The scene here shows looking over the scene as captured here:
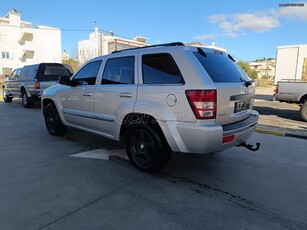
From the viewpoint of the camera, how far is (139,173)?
3850 mm

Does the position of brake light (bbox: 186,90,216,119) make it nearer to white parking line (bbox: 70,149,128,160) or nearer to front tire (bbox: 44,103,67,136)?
white parking line (bbox: 70,149,128,160)

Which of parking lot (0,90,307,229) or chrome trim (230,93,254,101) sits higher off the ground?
chrome trim (230,93,254,101)

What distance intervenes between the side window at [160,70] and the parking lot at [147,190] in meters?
1.45

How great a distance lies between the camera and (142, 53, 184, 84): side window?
339 cm

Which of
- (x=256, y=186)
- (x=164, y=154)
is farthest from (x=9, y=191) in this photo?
(x=256, y=186)

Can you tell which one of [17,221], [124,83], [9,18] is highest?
[9,18]

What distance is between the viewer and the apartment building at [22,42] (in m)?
43.3

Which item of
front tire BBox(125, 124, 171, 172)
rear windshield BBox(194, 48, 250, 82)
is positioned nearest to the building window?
front tire BBox(125, 124, 171, 172)

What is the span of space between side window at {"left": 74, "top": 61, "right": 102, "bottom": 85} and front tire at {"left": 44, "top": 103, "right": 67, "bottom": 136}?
130 centimetres

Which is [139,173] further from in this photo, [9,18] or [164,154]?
[9,18]

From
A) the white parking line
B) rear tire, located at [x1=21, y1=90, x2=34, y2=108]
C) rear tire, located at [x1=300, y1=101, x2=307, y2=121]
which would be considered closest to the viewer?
the white parking line

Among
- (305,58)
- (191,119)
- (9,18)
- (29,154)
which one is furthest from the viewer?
(9,18)

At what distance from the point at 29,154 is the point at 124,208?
9.08 feet

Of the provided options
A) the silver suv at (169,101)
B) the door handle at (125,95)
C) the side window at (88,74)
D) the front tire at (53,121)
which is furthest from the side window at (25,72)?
the door handle at (125,95)
